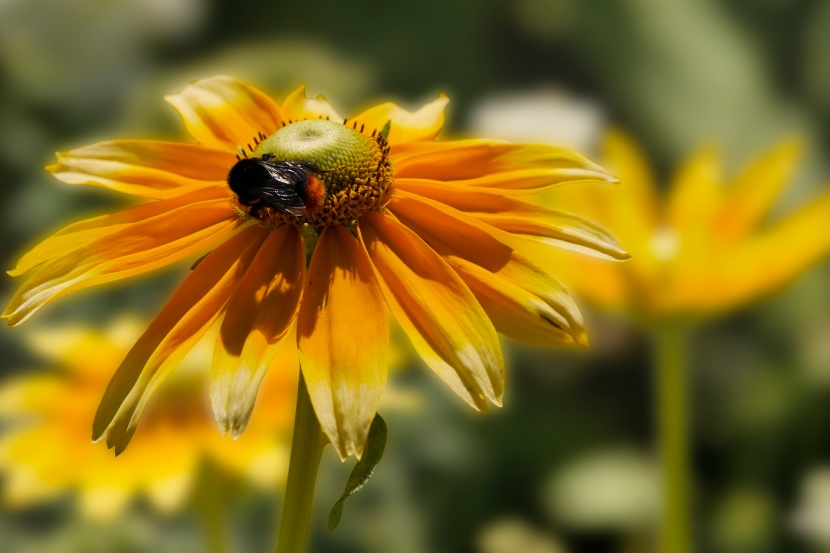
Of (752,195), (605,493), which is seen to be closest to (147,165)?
(752,195)

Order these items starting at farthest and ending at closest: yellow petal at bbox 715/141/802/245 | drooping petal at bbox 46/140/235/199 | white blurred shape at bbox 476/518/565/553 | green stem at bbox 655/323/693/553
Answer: white blurred shape at bbox 476/518/565/553 → yellow petal at bbox 715/141/802/245 → green stem at bbox 655/323/693/553 → drooping petal at bbox 46/140/235/199

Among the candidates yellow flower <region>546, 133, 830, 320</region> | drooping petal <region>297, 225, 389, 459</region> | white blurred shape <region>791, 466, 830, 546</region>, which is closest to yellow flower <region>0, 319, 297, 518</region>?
yellow flower <region>546, 133, 830, 320</region>

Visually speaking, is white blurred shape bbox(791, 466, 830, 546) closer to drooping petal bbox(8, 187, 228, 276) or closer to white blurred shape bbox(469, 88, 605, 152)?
white blurred shape bbox(469, 88, 605, 152)

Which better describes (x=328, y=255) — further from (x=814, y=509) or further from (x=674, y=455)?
(x=814, y=509)

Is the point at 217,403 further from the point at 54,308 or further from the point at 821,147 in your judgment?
the point at 821,147

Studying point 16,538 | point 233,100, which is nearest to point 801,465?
point 16,538

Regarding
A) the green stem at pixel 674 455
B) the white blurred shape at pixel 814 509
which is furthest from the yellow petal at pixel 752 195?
the white blurred shape at pixel 814 509
